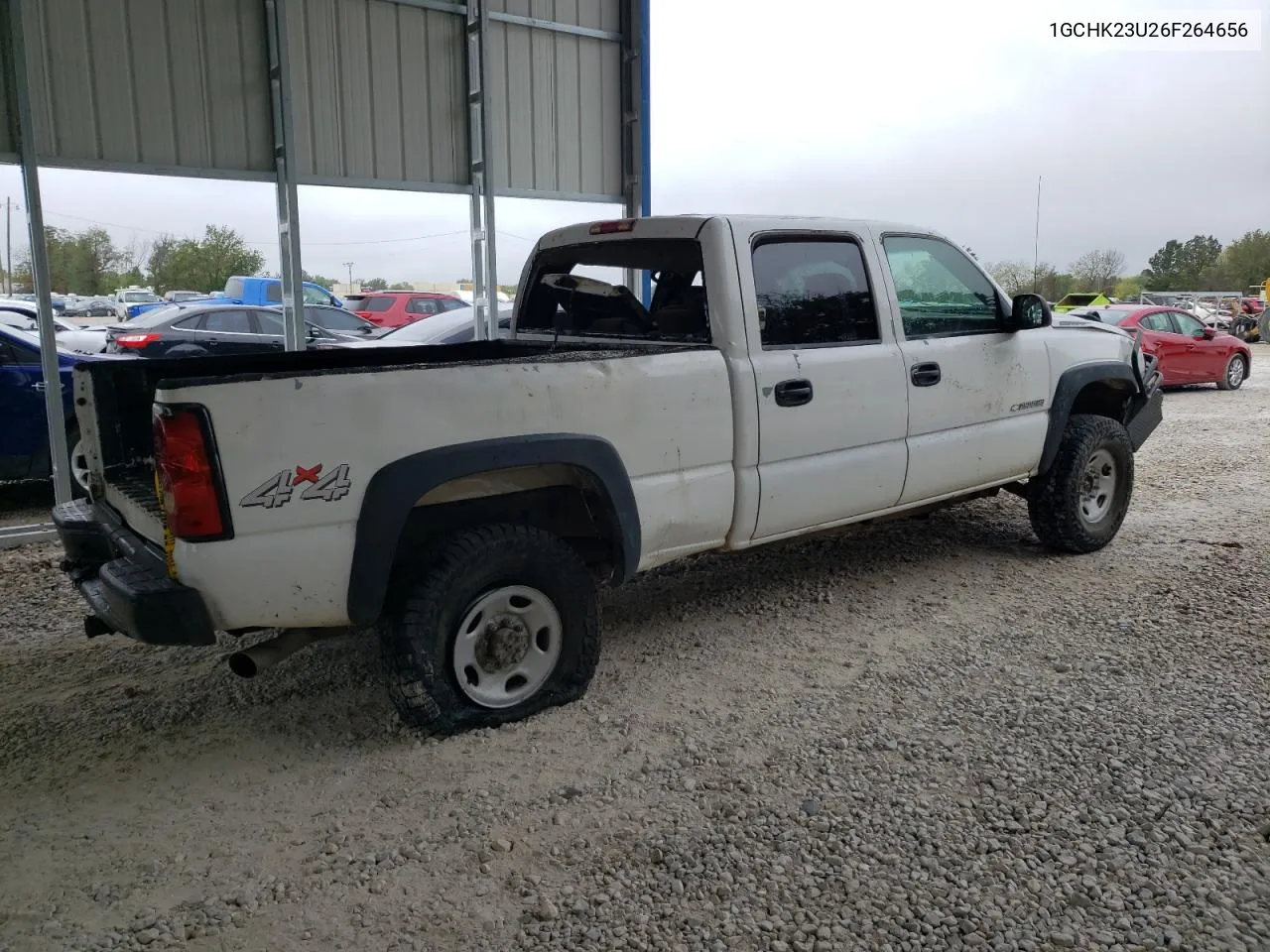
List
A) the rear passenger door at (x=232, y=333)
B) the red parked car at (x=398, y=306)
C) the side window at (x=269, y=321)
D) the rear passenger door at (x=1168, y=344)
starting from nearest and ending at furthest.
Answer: the rear passenger door at (x=232, y=333) → the side window at (x=269, y=321) → the rear passenger door at (x=1168, y=344) → the red parked car at (x=398, y=306)

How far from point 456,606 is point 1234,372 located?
57.1 ft

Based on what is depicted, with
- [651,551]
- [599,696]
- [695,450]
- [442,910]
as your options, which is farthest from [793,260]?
[442,910]

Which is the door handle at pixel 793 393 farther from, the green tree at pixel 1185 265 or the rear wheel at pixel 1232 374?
the green tree at pixel 1185 265

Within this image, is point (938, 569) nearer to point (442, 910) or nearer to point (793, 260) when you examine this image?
point (793, 260)

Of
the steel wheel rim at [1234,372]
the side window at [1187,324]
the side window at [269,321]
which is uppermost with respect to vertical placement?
the side window at [269,321]

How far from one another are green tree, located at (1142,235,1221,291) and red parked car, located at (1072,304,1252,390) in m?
49.3

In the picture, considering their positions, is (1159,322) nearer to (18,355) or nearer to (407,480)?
(18,355)

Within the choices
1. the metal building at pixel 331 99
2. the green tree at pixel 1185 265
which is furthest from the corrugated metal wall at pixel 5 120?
the green tree at pixel 1185 265

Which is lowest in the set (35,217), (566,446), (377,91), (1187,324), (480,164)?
(1187,324)

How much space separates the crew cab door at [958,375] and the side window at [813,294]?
231mm

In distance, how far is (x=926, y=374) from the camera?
503cm

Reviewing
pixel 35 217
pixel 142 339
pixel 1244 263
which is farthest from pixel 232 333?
pixel 1244 263

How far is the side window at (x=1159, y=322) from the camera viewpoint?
53.3 ft

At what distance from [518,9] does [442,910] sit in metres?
Result: 7.91
